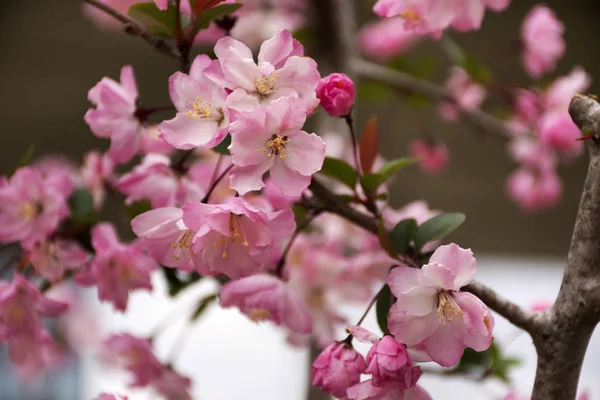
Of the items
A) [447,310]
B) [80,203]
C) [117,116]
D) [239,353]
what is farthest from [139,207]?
[239,353]

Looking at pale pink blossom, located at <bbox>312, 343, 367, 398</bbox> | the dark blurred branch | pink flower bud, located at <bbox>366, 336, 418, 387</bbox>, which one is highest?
the dark blurred branch

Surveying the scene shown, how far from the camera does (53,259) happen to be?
2.16 ft

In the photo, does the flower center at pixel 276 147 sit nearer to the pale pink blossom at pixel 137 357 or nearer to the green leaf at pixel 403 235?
the green leaf at pixel 403 235

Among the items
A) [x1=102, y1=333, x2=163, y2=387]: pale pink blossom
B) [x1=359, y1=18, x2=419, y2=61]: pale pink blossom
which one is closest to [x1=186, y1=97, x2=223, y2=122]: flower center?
[x1=102, y1=333, x2=163, y2=387]: pale pink blossom

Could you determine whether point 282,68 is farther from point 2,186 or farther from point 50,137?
point 50,137

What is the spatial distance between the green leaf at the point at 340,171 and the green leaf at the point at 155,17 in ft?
0.54

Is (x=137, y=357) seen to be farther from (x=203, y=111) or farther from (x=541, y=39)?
(x=541, y=39)

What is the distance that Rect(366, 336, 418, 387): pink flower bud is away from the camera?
0.46 m

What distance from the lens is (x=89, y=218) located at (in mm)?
734

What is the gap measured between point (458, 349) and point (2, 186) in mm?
457

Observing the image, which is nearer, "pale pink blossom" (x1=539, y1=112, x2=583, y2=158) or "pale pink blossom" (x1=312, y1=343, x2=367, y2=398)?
"pale pink blossom" (x1=312, y1=343, x2=367, y2=398)

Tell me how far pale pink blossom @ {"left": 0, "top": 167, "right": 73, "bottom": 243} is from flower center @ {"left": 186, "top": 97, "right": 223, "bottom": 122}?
0.23 metres

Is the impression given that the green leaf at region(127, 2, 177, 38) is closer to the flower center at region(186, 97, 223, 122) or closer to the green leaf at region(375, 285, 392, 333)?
the flower center at region(186, 97, 223, 122)

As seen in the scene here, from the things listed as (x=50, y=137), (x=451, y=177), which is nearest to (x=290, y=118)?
(x=451, y=177)
